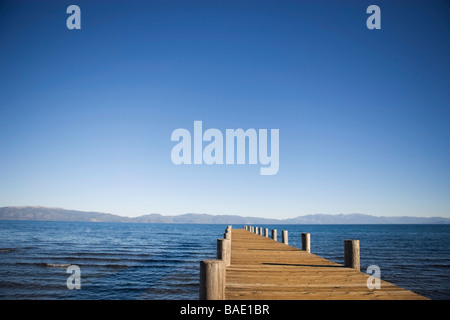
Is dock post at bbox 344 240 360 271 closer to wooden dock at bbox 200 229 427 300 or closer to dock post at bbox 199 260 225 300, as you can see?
wooden dock at bbox 200 229 427 300

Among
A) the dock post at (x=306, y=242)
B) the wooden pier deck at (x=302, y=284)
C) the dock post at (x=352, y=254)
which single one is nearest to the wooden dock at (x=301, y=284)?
the wooden pier deck at (x=302, y=284)

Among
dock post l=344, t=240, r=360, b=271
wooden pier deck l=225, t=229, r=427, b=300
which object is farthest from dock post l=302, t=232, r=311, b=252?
dock post l=344, t=240, r=360, b=271

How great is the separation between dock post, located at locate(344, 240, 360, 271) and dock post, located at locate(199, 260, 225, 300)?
15.8ft

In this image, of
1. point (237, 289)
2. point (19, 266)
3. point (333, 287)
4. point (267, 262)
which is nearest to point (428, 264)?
point (267, 262)

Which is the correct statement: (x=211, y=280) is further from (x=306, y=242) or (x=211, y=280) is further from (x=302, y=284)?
(x=306, y=242)

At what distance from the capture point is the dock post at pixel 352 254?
761 cm

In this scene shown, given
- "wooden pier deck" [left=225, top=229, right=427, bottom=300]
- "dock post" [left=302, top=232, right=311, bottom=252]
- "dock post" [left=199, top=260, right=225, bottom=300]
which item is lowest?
"dock post" [left=302, top=232, right=311, bottom=252]

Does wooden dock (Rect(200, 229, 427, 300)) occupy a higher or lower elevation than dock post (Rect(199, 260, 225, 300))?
lower

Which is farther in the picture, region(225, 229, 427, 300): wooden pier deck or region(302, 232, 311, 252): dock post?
region(302, 232, 311, 252): dock post

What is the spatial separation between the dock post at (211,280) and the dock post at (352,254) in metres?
4.81

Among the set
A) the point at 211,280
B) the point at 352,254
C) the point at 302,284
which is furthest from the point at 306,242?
the point at 211,280

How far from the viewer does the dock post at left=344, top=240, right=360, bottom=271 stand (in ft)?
25.0
